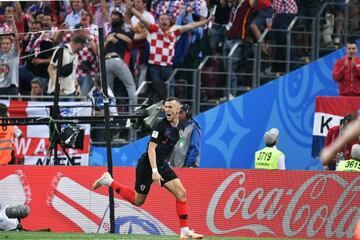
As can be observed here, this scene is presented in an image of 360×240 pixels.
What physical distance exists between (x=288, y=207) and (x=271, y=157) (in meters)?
1.69

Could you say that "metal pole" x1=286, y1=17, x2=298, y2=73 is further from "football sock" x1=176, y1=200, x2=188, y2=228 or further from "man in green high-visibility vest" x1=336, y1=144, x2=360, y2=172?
"football sock" x1=176, y1=200, x2=188, y2=228

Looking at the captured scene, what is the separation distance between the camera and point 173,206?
20.3 metres

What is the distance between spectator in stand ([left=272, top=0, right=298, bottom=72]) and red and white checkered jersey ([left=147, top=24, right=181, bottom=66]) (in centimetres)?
257

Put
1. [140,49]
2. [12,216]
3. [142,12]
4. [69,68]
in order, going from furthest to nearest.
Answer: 1. [140,49]
2. [142,12]
3. [69,68]
4. [12,216]

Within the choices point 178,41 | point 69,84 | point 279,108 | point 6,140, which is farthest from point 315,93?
point 6,140

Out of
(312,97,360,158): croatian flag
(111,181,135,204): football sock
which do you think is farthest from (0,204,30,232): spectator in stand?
(312,97,360,158): croatian flag

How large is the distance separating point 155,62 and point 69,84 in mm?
2006

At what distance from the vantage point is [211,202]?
20.2 m

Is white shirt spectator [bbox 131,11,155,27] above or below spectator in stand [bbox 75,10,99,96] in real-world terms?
above

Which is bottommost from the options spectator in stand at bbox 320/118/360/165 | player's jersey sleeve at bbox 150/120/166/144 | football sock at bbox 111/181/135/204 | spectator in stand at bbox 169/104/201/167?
football sock at bbox 111/181/135/204

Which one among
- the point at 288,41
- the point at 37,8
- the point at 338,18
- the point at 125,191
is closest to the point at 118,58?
the point at 37,8

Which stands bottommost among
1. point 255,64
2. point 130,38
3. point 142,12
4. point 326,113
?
point 326,113

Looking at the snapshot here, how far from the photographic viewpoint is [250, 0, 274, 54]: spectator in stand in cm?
2543

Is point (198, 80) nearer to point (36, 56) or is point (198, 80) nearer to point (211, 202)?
point (36, 56)
